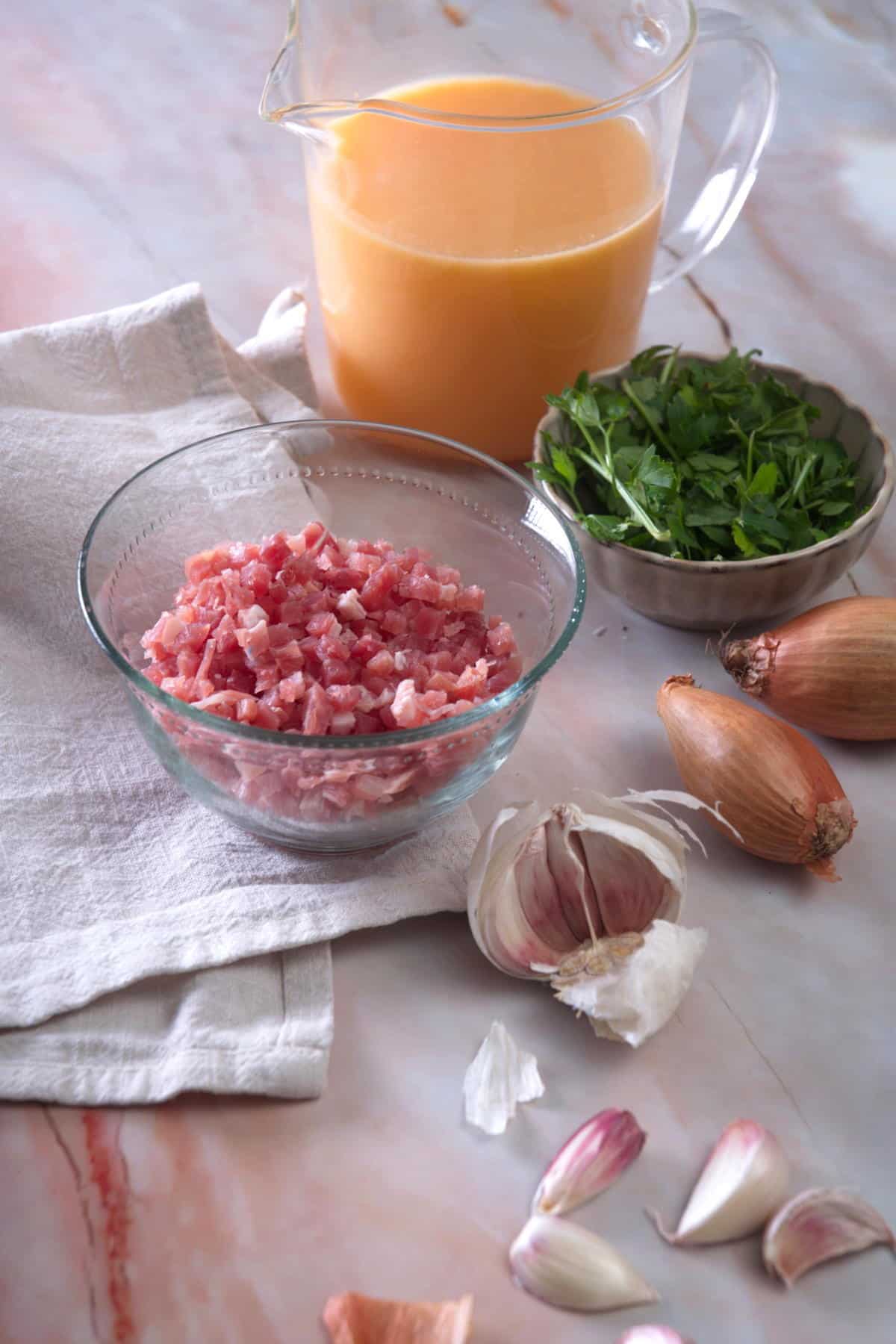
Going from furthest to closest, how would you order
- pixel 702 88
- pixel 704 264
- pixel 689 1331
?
pixel 702 88
pixel 704 264
pixel 689 1331

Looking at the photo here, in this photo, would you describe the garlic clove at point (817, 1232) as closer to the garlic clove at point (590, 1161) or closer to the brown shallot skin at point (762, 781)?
the garlic clove at point (590, 1161)

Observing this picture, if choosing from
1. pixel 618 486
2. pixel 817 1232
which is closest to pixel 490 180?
pixel 618 486

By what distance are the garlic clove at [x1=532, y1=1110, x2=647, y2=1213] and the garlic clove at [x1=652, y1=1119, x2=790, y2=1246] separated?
42 millimetres

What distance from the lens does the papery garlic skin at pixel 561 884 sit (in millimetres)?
981

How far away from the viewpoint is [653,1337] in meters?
0.80

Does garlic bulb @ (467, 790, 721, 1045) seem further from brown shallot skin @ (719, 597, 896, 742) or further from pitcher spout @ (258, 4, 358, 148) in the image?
pitcher spout @ (258, 4, 358, 148)

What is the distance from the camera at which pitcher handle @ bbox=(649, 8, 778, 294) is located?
1.42 m

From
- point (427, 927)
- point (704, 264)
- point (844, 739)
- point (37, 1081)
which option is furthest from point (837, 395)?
point (37, 1081)

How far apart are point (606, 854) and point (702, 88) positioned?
161 cm

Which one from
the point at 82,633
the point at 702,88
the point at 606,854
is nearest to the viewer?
the point at 606,854

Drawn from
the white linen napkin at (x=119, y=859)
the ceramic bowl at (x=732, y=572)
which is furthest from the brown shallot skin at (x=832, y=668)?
the white linen napkin at (x=119, y=859)

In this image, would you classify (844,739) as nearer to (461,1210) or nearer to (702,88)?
(461,1210)

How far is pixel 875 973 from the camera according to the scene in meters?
1.03

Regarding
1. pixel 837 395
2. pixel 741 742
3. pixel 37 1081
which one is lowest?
pixel 37 1081
